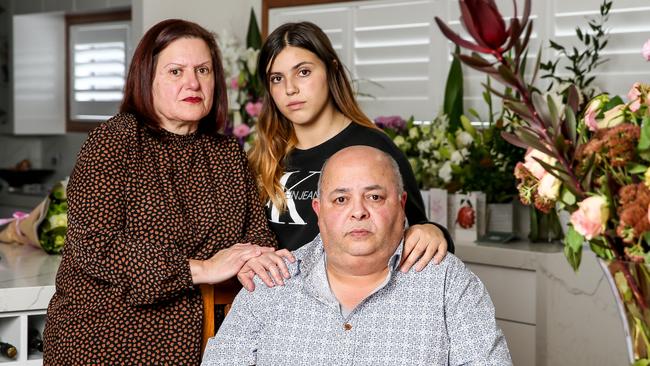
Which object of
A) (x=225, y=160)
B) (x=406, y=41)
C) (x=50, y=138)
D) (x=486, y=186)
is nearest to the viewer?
(x=225, y=160)

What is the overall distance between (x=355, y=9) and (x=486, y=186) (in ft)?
4.27

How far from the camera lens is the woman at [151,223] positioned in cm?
205

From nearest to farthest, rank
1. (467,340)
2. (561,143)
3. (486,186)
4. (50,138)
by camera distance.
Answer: (561,143) < (467,340) < (486,186) < (50,138)

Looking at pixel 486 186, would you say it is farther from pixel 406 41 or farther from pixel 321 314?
pixel 321 314

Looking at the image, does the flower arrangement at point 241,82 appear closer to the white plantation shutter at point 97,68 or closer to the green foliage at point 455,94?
the green foliage at point 455,94

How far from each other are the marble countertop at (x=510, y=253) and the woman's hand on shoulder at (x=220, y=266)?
162cm

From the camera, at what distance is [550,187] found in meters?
1.09

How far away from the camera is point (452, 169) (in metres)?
3.77

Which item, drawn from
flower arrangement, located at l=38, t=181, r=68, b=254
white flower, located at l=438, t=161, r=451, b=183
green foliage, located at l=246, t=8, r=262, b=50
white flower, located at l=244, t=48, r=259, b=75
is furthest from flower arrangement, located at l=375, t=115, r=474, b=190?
flower arrangement, located at l=38, t=181, r=68, b=254

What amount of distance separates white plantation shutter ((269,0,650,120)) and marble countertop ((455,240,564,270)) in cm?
69

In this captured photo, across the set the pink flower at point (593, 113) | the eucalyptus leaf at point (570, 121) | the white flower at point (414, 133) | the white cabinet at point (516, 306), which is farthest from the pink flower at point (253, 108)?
the eucalyptus leaf at point (570, 121)

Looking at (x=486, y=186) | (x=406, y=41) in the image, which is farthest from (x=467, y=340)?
(x=406, y=41)

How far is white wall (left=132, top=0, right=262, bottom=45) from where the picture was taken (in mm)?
4496

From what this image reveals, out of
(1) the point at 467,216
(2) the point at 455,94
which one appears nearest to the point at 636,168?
(1) the point at 467,216
